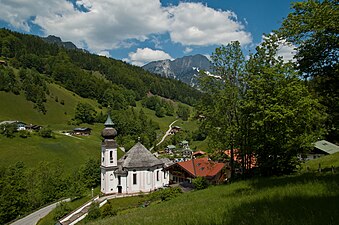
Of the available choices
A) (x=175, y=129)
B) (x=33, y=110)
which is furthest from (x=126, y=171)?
(x=175, y=129)

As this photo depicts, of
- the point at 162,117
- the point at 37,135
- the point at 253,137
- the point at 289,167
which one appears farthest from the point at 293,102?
the point at 162,117

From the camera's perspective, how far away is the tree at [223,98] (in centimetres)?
2358

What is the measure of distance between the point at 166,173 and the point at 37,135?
60107 mm

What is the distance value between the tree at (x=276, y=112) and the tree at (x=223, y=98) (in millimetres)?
1763

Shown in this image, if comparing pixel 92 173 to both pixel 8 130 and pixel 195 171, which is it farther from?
pixel 8 130

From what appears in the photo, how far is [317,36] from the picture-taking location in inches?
432

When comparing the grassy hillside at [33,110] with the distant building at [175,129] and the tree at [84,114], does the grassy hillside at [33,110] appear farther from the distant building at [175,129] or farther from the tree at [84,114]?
the distant building at [175,129]

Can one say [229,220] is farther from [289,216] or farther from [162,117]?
[162,117]

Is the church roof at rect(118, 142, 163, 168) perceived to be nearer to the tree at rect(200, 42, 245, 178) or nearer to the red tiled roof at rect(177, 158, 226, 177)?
the red tiled roof at rect(177, 158, 226, 177)

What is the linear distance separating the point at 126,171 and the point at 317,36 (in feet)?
144

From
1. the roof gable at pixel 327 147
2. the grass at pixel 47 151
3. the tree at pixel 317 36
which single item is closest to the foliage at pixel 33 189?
the grass at pixel 47 151

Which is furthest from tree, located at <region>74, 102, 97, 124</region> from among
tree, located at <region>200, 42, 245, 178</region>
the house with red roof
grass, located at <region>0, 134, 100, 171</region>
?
tree, located at <region>200, 42, 245, 178</region>

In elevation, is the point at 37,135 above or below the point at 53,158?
above

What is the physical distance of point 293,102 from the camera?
19.7 m
